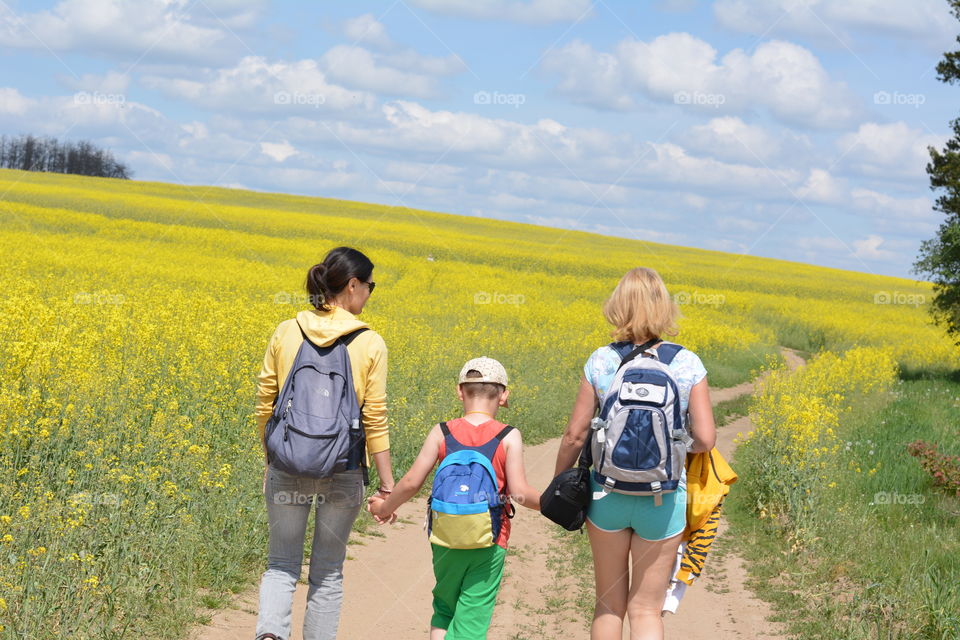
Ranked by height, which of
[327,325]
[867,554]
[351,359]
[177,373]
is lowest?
[867,554]

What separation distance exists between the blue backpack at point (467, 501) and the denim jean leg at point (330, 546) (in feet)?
1.43

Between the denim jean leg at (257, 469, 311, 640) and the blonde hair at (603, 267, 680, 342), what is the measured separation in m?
1.59

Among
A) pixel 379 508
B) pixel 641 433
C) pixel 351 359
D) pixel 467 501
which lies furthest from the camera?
pixel 379 508

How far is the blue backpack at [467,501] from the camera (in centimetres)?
377

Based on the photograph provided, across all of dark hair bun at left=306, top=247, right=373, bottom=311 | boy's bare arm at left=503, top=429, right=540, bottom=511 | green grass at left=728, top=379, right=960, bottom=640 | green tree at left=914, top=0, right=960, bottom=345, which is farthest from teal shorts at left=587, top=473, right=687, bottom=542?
green tree at left=914, top=0, right=960, bottom=345

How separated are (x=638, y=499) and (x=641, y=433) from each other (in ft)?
1.02

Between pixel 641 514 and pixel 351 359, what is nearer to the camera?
pixel 641 514

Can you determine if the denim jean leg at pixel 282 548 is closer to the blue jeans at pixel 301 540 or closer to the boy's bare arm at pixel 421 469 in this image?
the blue jeans at pixel 301 540

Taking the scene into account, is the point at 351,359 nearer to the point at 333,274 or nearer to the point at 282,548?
the point at 333,274

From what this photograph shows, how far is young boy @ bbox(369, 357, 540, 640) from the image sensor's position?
12.7 feet

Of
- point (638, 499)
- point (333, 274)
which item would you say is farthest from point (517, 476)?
point (333, 274)

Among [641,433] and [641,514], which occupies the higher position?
[641,433]

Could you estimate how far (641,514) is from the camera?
149 inches

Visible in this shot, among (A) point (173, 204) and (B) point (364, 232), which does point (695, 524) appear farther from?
(A) point (173, 204)
